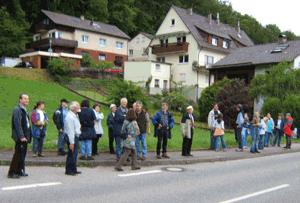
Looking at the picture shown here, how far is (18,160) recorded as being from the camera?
9.70 metres

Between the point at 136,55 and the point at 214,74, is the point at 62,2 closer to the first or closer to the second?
the point at 136,55

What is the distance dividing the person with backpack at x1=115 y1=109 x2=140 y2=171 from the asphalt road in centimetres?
37

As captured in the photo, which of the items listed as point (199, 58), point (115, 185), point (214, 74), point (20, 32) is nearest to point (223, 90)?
point (214, 74)

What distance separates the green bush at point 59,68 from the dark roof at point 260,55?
17.0 meters

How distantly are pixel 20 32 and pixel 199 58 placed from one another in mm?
26663

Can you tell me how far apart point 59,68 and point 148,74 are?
37.0 ft

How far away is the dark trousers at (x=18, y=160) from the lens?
9.68m

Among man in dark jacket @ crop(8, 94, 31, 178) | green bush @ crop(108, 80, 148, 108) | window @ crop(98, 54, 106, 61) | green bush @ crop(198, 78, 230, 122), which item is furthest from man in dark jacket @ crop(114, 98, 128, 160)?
window @ crop(98, 54, 106, 61)

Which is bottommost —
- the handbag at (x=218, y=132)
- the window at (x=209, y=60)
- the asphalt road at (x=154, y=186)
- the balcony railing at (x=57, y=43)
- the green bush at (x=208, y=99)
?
the asphalt road at (x=154, y=186)

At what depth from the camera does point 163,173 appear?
11.7 metres

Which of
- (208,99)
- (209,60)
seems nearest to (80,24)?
(209,60)

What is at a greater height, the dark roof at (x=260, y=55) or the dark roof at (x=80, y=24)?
the dark roof at (x=80, y=24)

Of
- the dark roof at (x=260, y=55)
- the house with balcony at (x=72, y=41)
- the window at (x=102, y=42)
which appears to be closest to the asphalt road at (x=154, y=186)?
the dark roof at (x=260, y=55)

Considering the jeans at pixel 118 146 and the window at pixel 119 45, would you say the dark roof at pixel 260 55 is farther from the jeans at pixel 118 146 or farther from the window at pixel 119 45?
the jeans at pixel 118 146
